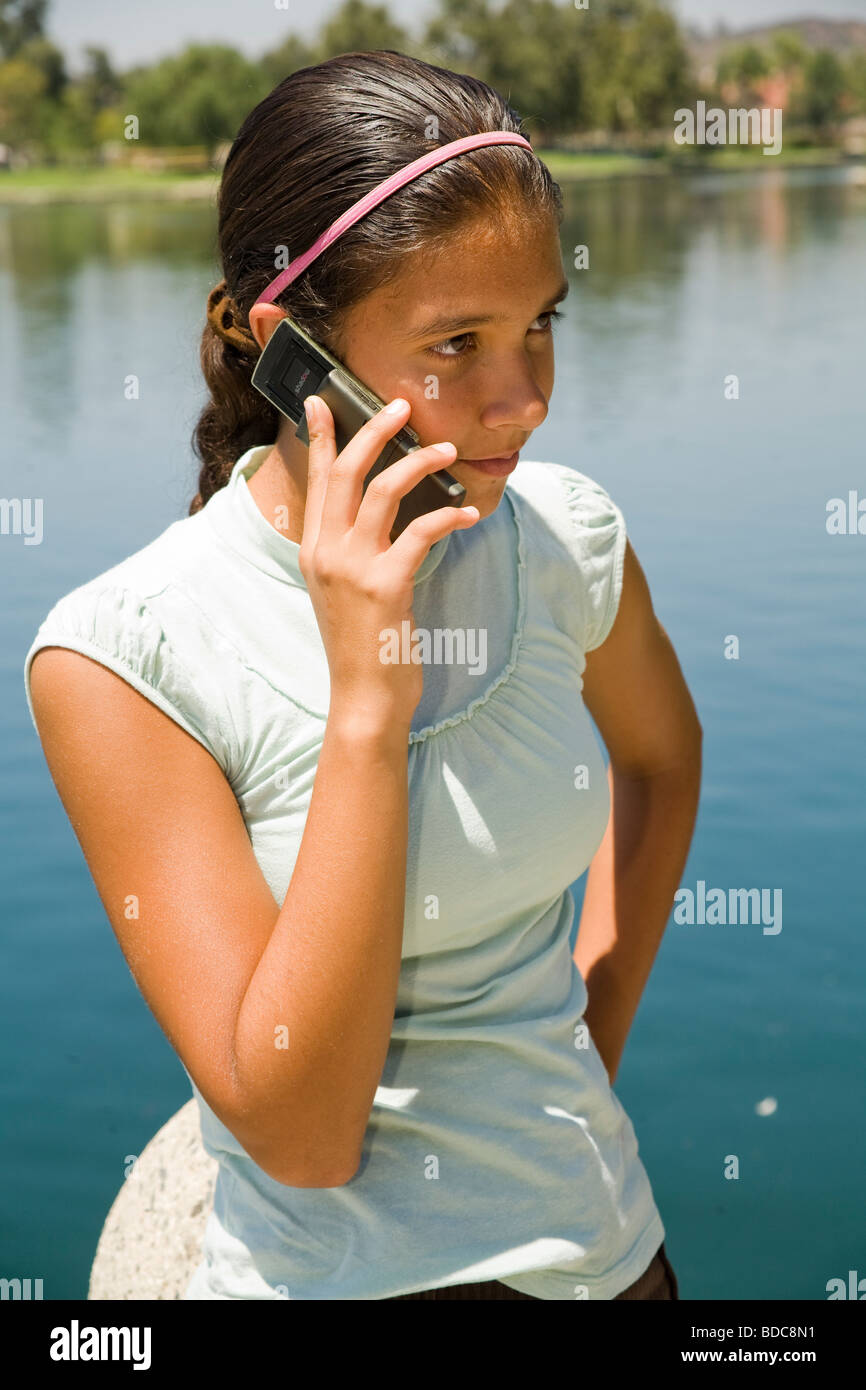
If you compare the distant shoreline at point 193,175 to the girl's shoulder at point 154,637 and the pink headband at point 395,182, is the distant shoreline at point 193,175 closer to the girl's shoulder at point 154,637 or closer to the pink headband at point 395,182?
the pink headband at point 395,182

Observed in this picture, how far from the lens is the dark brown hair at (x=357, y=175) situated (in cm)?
177

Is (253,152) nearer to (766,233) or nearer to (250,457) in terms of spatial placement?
(250,457)

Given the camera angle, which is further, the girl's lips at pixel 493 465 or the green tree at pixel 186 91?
the green tree at pixel 186 91

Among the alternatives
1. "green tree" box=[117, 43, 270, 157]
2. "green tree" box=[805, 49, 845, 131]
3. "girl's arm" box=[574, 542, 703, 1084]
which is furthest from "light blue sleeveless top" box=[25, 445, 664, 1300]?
"green tree" box=[805, 49, 845, 131]

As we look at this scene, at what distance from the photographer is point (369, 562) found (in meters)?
1.67

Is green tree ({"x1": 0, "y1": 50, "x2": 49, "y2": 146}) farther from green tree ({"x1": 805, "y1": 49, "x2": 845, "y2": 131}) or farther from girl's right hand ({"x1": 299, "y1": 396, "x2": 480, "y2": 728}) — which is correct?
girl's right hand ({"x1": 299, "y1": 396, "x2": 480, "y2": 728})

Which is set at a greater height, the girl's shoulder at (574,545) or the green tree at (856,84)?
the green tree at (856,84)

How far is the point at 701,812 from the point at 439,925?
4.69 metres

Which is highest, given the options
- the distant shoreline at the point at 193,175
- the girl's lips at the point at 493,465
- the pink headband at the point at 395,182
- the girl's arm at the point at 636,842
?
the distant shoreline at the point at 193,175

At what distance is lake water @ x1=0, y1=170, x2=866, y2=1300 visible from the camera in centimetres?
469

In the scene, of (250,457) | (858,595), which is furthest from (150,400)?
(250,457)

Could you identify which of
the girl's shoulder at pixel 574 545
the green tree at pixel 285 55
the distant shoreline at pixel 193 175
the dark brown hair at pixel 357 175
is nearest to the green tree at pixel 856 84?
the distant shoreline at pixel 193 175

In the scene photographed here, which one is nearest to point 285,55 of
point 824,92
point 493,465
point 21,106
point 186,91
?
point 186,91

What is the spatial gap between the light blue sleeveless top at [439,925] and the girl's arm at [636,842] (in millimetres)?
445
